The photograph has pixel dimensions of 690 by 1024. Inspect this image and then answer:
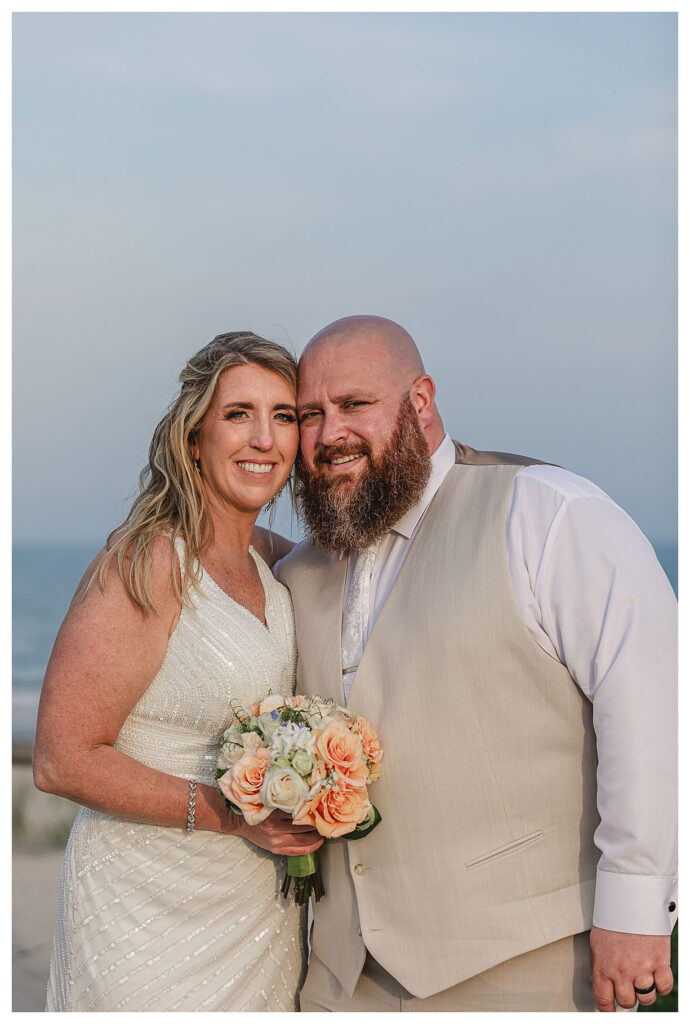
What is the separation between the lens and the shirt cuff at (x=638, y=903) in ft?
8.77

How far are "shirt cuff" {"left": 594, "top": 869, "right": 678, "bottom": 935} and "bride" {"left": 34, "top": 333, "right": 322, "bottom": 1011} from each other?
90 cm

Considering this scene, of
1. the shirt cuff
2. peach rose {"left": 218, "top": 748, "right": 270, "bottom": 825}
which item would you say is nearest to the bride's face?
peach rose {"left": 218, "top": 748, "right": 270, "bottom": 825}

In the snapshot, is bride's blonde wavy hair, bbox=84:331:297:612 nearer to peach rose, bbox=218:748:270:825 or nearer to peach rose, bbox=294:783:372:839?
peach rose, bbox=218:748:270:825

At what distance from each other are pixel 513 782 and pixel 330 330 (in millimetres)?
1642

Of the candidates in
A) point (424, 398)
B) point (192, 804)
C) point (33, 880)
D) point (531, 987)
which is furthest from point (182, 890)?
point (33, 880)

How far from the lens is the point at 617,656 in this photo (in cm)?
273

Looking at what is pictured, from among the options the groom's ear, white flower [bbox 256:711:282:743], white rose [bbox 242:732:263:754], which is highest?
the groom's ear

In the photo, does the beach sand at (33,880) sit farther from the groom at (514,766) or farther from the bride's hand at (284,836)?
the groom at (514,766)

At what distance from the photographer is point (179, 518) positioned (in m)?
3.29

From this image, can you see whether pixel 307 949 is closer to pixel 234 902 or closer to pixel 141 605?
pixel 234 902

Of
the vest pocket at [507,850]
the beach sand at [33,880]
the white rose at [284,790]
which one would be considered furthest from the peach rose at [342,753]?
the beach sand at [33,880]

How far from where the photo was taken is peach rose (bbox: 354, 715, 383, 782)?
2.85m

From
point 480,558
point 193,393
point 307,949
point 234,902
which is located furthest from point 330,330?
point 307,949

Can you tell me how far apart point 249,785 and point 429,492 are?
1.11 metres
